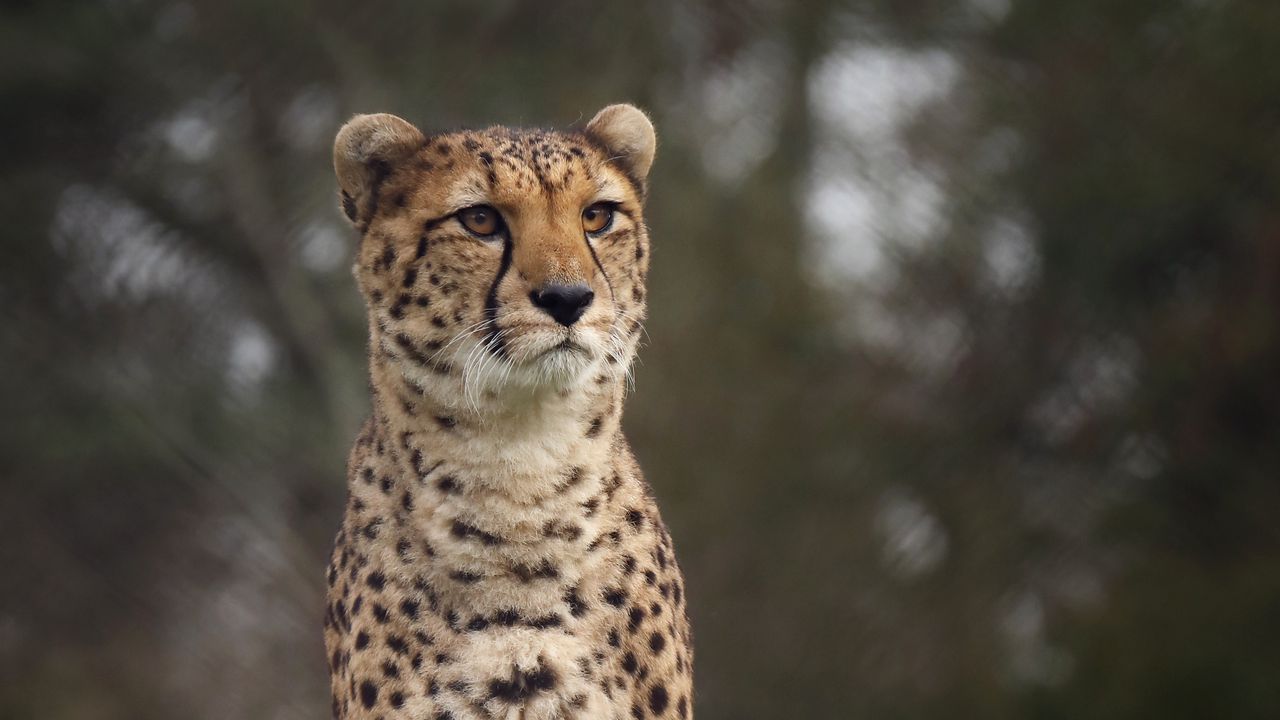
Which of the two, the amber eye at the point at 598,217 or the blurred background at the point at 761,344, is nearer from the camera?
the amber eye at the point at 598,217

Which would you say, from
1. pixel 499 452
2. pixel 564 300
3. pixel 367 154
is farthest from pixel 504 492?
pixel 367 154

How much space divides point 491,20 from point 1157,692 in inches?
187

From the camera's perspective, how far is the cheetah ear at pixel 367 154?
2.11 metres

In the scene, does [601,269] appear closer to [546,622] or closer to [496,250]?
[496,250]

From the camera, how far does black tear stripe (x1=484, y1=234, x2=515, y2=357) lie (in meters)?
2.00

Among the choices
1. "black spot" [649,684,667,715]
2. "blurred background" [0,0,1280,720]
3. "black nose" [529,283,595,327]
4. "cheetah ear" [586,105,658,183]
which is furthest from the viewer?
"blurred background" [0,0,1280,720]

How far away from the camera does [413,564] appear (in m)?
2.07

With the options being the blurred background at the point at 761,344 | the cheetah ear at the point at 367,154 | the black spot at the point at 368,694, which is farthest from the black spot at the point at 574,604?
the blurred background at the point at 761,344

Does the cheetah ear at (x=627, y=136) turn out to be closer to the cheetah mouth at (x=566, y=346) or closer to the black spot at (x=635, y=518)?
the cheetah mouth at (x=566, y=346)

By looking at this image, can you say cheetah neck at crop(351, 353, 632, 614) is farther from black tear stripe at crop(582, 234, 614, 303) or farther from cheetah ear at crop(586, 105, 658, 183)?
cheetah ear at crop(586, 105, 658, 183)

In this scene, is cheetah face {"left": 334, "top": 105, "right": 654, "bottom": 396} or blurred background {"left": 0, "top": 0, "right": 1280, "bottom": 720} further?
blurred background {"left": 0, "top": 0, "right": 1280, "bottom": 720}

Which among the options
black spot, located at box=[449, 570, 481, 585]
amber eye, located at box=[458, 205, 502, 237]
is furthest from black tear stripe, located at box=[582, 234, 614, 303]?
black spot, located at box=[449, 570, 481, 585]

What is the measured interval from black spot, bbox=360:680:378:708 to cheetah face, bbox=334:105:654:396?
40 cm

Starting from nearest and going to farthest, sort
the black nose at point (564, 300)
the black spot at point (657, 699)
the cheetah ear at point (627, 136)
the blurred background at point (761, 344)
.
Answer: the black nose at point (564, 300) < the black spot at point (657, 699) < the cheetah ear at point (627, 136) < the blurred background at point (761, 344)
